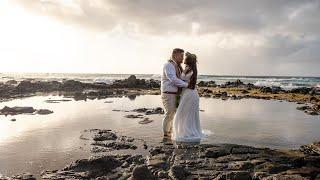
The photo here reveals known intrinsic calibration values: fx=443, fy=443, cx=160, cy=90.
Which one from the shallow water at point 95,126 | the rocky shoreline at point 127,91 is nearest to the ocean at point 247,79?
the rocky shoreline at point 127,91

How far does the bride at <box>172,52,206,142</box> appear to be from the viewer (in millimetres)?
13859

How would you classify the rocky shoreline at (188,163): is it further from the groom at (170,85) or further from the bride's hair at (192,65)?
the bride's hair at (192,65)

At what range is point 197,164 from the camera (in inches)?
389

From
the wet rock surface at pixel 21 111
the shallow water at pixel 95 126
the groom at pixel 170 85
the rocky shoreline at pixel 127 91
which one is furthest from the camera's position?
the rocky shoreline at pixel 127 91

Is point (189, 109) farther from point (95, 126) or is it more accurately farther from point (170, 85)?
point (95, 126)

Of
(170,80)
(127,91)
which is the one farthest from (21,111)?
(127,91)

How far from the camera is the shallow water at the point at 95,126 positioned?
11305 millimetres

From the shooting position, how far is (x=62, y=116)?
20.8m

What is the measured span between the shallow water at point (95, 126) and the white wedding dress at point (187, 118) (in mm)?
509

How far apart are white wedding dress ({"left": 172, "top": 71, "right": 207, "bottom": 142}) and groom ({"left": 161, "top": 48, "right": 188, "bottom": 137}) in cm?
34

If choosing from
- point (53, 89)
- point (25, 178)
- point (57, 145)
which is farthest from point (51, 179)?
point (53, 89)

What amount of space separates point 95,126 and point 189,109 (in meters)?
4.75

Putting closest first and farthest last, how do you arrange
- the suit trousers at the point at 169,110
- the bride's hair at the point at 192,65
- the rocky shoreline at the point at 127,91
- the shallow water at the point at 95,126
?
the shallow water at the point at 95,126 → the bride's hair at the point at 192,65 → the suit trousers at the point at 169,110 → the rocky shoreline at the point at 127,91

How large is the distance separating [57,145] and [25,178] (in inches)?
149
